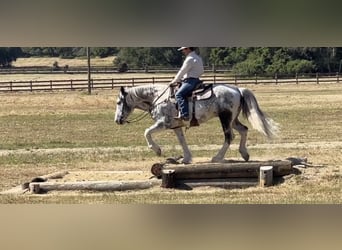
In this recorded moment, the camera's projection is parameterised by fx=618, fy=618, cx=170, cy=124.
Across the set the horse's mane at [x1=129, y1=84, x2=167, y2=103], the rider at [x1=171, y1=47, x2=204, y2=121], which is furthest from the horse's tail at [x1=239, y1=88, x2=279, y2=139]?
the horse's mane at [x1=129, y1=84, x2=167, y2=103]

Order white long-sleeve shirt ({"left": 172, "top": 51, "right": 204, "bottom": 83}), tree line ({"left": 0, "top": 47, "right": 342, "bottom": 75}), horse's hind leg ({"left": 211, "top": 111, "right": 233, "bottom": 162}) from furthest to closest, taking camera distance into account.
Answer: horse's hind leg ({"left": 211, "top": 111, "right": 233, "bottom": 162}) → white long-sleeve shirt ({"left": 172, "top": 51, "right": 204, "bottom": 83}) → tree line ({"left": 0, "top": 47, "right": 342, "bottom": 75})

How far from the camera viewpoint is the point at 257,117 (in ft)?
22.4

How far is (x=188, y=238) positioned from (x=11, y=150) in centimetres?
1076

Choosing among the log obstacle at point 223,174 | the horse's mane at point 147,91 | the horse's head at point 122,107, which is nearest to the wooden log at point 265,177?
the log obstacle at point 223,174

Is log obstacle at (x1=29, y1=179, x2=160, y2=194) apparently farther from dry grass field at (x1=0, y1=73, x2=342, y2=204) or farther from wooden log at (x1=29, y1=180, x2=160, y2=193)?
dry grass field at (x1=0, y1=73, x2=342, y2=204)

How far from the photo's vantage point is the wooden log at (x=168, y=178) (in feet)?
22.6

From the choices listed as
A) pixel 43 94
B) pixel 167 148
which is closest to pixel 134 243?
pixel 167 148

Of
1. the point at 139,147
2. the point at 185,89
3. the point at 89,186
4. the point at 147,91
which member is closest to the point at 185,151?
the point at 147,91

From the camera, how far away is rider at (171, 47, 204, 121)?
5680mm

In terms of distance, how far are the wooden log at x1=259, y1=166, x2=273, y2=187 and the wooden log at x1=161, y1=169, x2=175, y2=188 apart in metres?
0.97

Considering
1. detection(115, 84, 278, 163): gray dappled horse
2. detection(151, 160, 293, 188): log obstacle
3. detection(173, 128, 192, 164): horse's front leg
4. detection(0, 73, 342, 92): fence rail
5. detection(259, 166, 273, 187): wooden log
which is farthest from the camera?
detection(0, 73, 342, 92): fence rail

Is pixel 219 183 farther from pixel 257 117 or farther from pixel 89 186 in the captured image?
pixel 89 186

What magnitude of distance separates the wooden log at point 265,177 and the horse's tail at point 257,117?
0.37m
